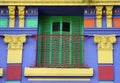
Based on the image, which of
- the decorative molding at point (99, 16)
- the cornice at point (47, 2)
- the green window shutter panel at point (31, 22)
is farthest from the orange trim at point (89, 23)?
the green window shutter panel at point (31, 22)

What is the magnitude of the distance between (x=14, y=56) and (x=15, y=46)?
308 mm

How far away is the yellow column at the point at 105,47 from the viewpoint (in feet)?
34.1

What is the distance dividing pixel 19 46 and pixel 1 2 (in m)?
1.47

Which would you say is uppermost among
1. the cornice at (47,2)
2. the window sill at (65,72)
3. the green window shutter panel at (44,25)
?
the cornice at (47,2)

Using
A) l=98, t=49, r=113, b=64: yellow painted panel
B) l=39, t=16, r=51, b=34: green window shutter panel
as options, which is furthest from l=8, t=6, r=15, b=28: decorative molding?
l=98, t=49, r=113, b=64: yellow painted panel

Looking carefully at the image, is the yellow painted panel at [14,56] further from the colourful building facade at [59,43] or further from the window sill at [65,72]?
the window sill at [65,72]

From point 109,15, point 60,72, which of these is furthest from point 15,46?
point 109,15

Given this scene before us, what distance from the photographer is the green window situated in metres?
10.8

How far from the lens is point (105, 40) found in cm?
1053

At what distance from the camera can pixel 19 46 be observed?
10.5 metres

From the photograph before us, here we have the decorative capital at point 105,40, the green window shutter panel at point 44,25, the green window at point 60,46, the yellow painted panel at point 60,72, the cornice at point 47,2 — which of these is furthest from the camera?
the green window shutter panel at point 44,25

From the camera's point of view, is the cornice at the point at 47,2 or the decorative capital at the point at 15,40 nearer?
the decorative capital at the point at 15,40

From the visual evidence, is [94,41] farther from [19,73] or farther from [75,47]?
[19,73]

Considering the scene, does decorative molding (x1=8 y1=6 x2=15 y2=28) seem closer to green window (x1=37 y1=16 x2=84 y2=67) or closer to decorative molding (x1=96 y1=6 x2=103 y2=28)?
green window (x1=37 y1=16 x2=84 y2=67)
